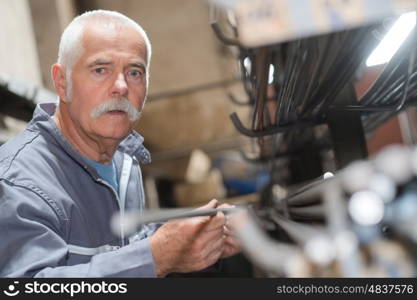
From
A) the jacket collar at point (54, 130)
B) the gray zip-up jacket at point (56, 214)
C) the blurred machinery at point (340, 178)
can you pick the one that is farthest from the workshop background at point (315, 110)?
the jacket collar at point (54, 130)

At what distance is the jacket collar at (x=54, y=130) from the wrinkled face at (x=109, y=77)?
75 mm

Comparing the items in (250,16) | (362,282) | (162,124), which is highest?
(162,124)

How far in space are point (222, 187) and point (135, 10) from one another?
167 centimetres

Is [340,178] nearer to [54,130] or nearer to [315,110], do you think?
[315,110]

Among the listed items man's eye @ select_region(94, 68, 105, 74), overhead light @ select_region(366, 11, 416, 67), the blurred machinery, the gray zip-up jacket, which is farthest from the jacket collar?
overhead light @ select_region(366, 11, 416, 67)

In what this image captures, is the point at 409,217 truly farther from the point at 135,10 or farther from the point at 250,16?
the point at 135,10

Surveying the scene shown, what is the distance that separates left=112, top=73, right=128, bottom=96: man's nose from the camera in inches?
39.8

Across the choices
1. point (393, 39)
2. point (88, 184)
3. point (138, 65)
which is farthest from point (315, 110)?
point (88, 184)

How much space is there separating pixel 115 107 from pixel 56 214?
0.28 metres

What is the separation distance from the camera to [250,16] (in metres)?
0.44

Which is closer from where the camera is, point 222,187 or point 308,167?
point 308,167

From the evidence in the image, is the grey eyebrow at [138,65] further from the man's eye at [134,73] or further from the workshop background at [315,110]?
the workshop background at [315,110]

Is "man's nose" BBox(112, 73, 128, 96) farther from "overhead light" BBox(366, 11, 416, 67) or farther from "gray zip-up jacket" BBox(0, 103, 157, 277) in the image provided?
"overhead light" BBox(366, 11, 416, 67)

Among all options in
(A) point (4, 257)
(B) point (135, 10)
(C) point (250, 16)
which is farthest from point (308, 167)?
(B) point (135, 10)
